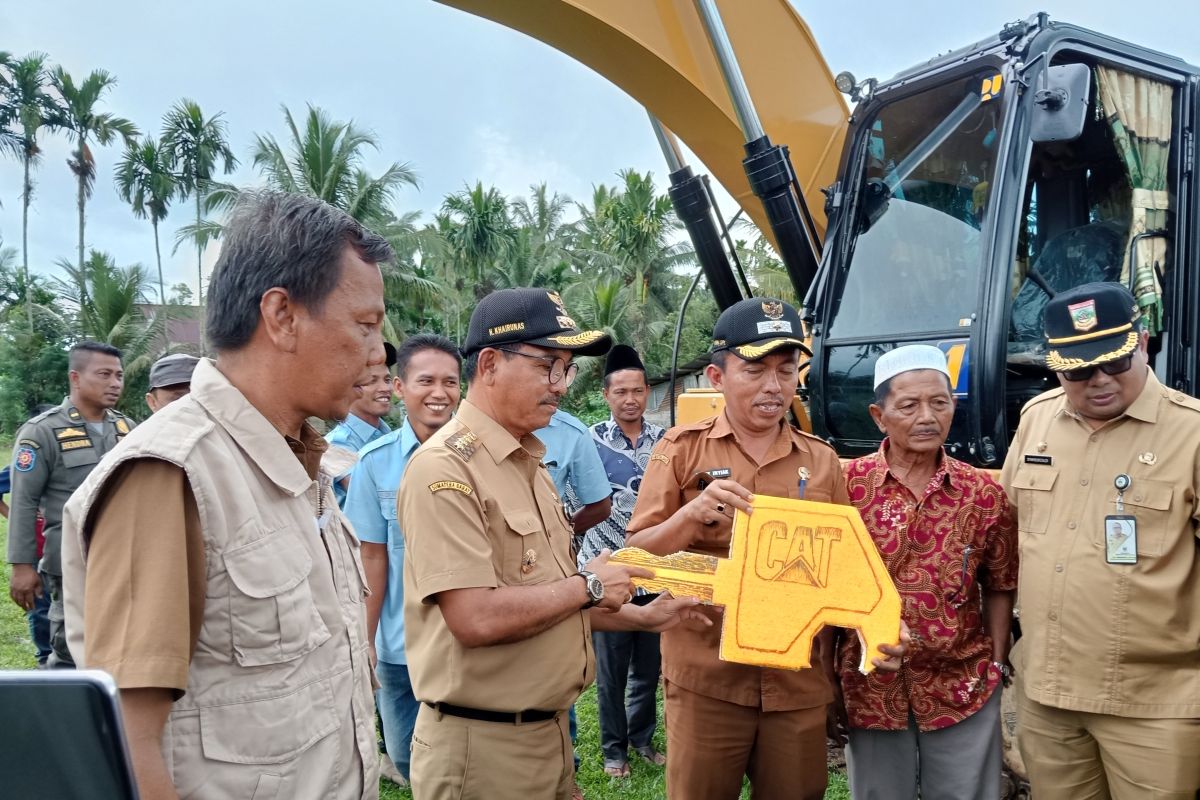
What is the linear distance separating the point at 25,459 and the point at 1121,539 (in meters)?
5.69

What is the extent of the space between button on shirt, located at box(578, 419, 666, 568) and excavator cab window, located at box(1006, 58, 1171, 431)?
6.39 ft

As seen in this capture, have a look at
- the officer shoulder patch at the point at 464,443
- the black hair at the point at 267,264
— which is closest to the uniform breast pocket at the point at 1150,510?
the officer shoulder patch at the point at 464,443

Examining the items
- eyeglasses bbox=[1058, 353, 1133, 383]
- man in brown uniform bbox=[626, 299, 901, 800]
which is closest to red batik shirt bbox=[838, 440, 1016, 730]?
man in brown uniform bbox=[626, 299, 901, 800]

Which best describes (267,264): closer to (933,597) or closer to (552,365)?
(552,365)

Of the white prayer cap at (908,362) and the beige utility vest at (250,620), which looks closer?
the beige utility vest at (250,620)

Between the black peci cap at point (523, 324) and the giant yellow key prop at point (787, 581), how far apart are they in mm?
611

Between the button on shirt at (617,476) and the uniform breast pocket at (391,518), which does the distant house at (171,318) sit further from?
the uniform breast pocket at (391,518)

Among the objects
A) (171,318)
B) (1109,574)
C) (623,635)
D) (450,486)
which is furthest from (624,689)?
(171,318)

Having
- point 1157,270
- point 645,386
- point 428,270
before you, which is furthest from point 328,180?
point 1157,270

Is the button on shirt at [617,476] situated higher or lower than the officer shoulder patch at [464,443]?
lower

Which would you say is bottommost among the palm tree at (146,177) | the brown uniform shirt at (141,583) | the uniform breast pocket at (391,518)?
the uniform breast pocket at (391,518)

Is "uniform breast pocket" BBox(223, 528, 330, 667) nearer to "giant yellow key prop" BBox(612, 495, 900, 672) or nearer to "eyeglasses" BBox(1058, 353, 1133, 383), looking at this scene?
"giant yellow key prop" BBox(612, 495, 900, 672)

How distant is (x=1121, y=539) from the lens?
226 centimetres

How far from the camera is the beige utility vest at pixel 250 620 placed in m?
1.14
